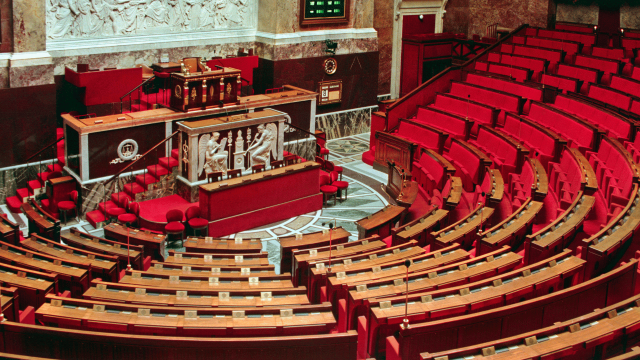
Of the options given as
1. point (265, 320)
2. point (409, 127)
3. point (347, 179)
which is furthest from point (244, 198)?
point (265, 320)

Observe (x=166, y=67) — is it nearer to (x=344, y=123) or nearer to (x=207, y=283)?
(x=344, y=123)

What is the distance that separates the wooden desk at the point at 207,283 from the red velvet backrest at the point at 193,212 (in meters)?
2.38

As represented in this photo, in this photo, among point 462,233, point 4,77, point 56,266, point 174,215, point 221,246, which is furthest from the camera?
point 4,77

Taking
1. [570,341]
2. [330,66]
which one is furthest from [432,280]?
[330,66]

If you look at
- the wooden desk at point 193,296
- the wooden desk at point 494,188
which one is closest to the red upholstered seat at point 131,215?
the wooden desk at point 193,296

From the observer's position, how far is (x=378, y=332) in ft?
13.7

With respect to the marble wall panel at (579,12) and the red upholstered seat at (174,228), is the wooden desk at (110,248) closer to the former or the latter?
the red upholstered seat at (174,228)

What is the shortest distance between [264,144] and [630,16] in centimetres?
674

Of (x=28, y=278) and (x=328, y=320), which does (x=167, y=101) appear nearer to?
(x=28, y=278)

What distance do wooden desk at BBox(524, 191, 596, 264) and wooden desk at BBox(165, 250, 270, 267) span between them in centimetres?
210

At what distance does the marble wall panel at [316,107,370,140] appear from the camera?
11.4 meters

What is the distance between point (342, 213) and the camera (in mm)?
8328

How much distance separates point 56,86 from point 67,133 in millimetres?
1175

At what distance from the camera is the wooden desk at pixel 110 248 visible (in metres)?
5.71
